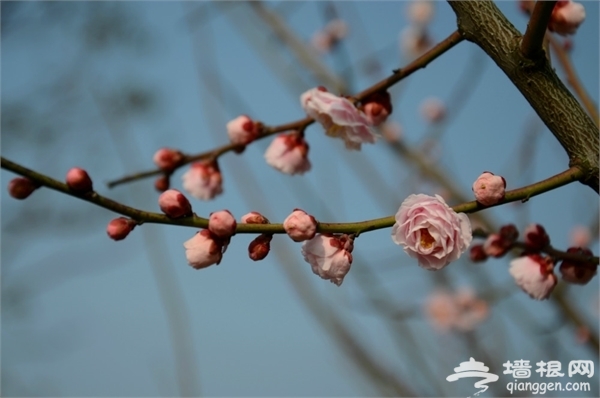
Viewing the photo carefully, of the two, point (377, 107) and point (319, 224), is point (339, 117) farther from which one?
point (319, 224)

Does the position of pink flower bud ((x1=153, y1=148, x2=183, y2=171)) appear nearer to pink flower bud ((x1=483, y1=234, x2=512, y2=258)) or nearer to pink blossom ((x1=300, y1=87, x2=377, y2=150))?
pink blossom ((x1=300, y1=87, x2=377, y2=150))

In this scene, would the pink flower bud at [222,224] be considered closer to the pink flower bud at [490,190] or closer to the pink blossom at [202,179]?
the pink flower bud at [490,190]

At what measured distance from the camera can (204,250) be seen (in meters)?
0.76

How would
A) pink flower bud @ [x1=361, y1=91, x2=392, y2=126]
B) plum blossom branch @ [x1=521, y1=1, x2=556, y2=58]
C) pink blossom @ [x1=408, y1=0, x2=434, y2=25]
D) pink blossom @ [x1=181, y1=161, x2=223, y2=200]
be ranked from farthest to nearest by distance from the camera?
1. pink blossom @ [x1=408, y1=0, x2=434, y2=25]
2. pink blossom @ [x1=181, y1=161, x2=223, y2=200]
3. pink flower bud @ [x1=361, y1=91, x2=392, y2=126]
4. plum blossom branch @ [x1=521, y1=1, x2=556, y2=58]

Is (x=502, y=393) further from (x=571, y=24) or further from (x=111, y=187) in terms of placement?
(x=111, y=187)

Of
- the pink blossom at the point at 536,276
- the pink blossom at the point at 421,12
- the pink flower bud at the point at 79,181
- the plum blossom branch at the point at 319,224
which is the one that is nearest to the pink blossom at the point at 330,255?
the plum blossom branch at the point at 319,224

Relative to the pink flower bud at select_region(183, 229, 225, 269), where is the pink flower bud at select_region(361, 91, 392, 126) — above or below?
above

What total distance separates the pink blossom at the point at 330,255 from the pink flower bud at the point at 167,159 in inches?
18.0

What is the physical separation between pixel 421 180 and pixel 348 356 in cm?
68

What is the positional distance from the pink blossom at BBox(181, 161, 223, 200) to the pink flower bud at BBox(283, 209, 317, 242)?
1.58 ft

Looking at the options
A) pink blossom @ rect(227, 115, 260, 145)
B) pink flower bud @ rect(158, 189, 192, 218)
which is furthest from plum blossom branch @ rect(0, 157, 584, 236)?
pink blossom @ rect(227, 115, 260, 145)

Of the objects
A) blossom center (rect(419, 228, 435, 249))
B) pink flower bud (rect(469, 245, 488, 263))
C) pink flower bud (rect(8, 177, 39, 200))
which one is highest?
pink flower bud (rect(469, 245, 488, 263))

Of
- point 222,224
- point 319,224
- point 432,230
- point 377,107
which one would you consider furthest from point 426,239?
point 377,107

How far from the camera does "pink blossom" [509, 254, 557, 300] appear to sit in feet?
3.21
